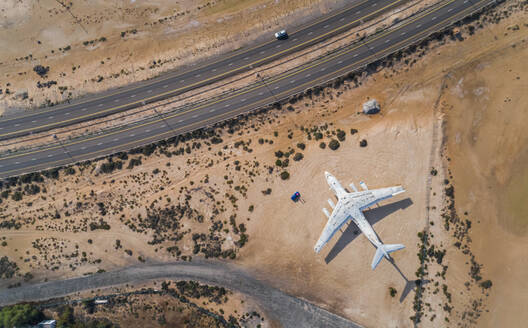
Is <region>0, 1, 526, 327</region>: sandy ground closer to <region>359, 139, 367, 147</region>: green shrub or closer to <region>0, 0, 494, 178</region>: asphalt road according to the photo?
<region>359, 139, 367, 147</region>: green shrub

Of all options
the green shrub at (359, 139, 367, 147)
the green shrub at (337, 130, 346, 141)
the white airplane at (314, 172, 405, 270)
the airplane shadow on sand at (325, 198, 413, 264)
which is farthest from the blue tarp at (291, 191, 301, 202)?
the green shrub at (359, 139, 367, 147)

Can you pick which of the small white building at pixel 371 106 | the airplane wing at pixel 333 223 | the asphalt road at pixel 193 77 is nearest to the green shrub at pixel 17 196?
the asphalt road at pixel 193 77

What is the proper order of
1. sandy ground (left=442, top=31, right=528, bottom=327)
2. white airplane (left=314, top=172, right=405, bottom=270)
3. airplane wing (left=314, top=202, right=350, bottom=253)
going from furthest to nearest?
sandy ground (left=442, top=31, right=528, bottom=327)
airplane wing (left=314, top=202, right=350, bottom=253)
white airplane (left=314, top=172, right=405, bottom=270)

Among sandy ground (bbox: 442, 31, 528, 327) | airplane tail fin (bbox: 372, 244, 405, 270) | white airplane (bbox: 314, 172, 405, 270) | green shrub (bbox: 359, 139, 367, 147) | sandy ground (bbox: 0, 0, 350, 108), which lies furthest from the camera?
sandy ground (bbox: 0, 0, 350, 108)

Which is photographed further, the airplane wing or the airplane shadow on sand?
the airplane shadow on sand

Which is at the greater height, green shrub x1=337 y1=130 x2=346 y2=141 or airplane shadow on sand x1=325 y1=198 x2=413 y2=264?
green shrub x1=337 y1=130 x2=346 y2=141

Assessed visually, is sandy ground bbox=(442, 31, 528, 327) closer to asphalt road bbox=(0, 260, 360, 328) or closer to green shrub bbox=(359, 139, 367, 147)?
green shrub bbox=(359, 139, 367, 147)

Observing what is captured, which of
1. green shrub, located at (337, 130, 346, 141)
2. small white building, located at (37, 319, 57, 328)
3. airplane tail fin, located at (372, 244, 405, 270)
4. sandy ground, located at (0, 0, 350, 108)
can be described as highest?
sandy ground, located at (0, 0, 350, 108)

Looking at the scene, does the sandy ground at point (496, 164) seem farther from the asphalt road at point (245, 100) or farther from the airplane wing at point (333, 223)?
the airplane wing at point (333, 223)
